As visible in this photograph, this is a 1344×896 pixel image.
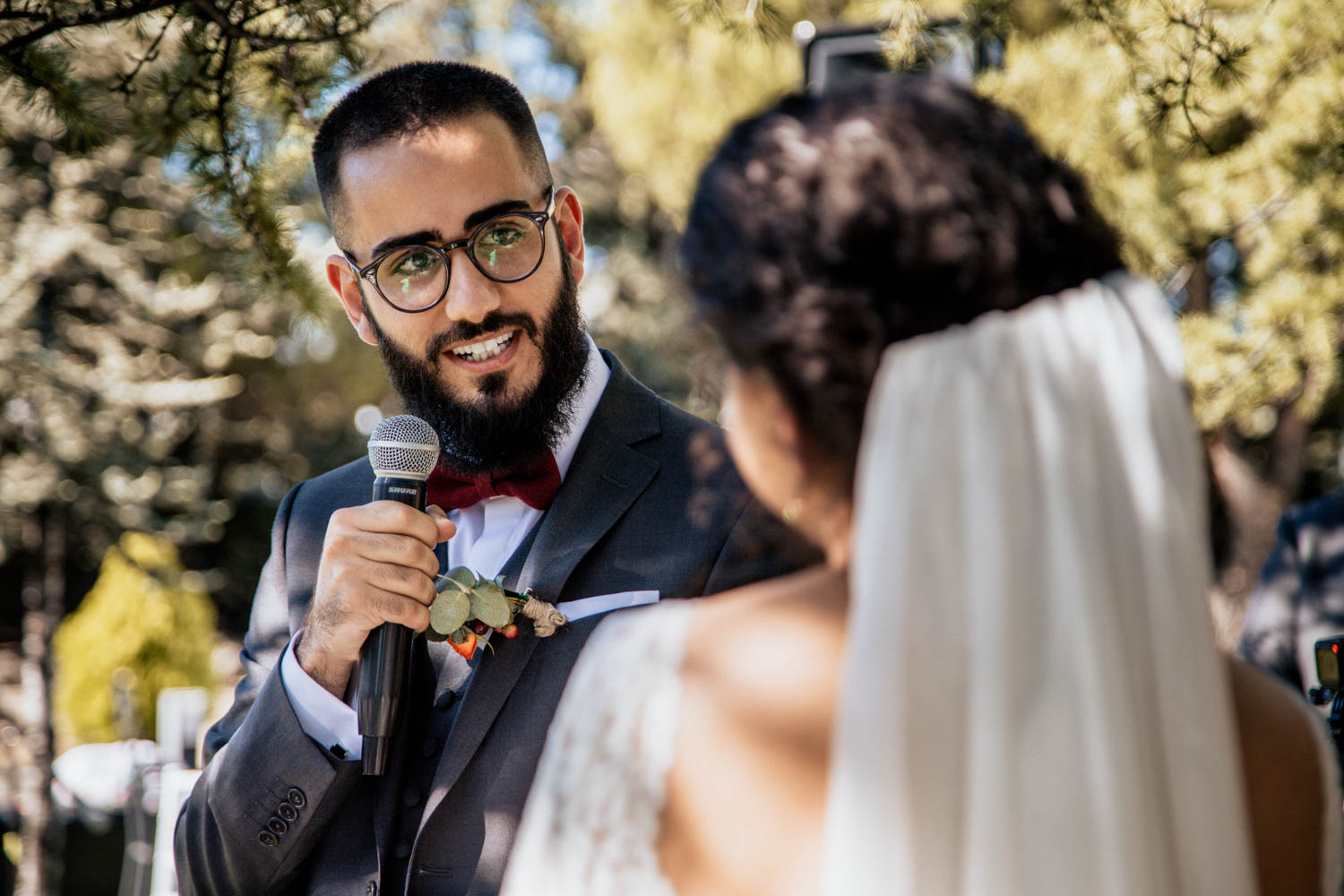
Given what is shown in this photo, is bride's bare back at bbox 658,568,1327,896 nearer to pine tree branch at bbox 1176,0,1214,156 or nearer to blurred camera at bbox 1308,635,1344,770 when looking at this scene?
blurred camera at bbox 1308,635,1344,770

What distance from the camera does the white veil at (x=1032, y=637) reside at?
113 centimetres

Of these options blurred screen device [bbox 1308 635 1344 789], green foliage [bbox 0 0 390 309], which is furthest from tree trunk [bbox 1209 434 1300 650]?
green foliage [bbox 0 0 390 309]

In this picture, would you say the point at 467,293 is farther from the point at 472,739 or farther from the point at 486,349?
the point at 472,739

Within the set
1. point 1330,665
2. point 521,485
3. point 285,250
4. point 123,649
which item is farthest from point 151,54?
point 123,649

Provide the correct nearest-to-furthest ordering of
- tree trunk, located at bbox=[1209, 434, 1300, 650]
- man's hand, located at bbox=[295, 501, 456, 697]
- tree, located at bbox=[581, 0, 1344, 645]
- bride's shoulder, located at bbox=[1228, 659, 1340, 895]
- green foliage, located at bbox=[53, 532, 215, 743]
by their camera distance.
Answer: bride's shoulder, located at bbox=[1228, 659, 1340, 895], man's hand, located at bbox=[295, 501, 456, 697], tree, located at bbox=[581, 0, 1344, 645], tree trunk, located at bbox=[1209, 434, 1300, 650], green foliage, located at bbox=[53, 532, 215, 743]

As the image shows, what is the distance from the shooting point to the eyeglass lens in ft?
8.18

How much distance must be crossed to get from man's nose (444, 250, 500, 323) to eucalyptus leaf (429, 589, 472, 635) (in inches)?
24.7

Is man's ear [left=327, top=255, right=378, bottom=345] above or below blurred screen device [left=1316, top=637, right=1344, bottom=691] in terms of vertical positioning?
above

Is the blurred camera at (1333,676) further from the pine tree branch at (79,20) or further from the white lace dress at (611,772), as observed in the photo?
the pine tree branch at (79,20)

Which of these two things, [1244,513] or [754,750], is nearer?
[754,750]

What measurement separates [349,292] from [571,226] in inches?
21.7

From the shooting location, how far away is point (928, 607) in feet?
3.81

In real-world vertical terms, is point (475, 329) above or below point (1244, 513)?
above

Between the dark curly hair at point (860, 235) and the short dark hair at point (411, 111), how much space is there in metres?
1.47
